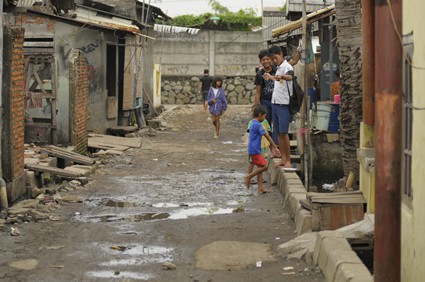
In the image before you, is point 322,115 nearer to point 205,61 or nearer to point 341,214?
point 341,214

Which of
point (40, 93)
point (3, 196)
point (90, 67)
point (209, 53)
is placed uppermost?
point (209, 53)

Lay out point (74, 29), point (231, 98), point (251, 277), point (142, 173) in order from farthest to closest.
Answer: point (231, 98), point (74, 29), point (142, 173), point (251, 277)

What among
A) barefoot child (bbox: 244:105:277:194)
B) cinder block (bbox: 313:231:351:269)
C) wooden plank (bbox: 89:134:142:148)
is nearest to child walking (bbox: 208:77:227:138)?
wooden plank (bbox: 89:134:142:148)

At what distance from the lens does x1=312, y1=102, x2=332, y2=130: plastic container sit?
15672 mm

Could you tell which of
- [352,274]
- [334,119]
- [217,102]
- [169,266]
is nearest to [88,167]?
[334,119]

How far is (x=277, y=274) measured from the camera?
7660mm

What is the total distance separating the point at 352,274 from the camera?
6246mm

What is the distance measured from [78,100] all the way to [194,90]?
2198cm

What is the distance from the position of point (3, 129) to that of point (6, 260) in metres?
3.36

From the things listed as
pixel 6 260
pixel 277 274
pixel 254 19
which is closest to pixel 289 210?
pixel 277 274

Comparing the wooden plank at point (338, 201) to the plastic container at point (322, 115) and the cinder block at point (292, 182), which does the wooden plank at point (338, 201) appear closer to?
the cinder block at point (292, 182)

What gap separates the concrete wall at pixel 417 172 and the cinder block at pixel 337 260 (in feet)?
1.67

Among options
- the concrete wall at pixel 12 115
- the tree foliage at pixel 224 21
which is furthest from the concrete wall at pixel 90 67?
the tree foliage at pixel 224 21

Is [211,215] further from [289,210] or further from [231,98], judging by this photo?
[231,98]
